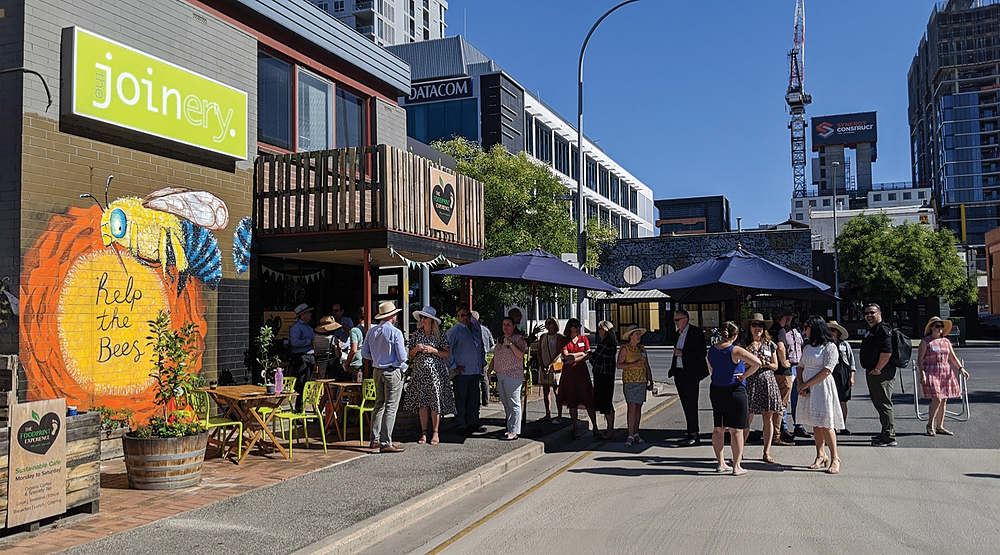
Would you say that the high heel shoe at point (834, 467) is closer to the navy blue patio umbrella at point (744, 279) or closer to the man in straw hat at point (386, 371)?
the navy blue patio umbrella at point (744, 279)

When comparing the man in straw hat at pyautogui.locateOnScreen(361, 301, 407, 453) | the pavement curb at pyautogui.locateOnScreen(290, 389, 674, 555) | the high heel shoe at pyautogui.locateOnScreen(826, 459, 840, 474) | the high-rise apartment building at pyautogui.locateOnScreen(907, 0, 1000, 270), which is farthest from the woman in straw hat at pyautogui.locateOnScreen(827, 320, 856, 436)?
the high-rise apartment building at pyautogui.locateOnScreen(907, 0, 1000, 270)

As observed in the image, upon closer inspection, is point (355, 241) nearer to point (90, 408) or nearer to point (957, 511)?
point (90, 408)

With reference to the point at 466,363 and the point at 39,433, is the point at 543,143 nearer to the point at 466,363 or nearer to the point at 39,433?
the point at 466,363

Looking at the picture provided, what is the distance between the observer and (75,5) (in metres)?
9.35

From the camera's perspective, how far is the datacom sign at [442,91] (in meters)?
40.4

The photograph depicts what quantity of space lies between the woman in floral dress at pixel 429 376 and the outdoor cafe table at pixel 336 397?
2.54ft

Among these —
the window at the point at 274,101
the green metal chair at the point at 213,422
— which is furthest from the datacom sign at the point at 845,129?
the green metal chair at the point at 213,422

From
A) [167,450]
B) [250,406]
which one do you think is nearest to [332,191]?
[250,406]

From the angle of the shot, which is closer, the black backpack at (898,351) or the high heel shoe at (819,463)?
the high heel shoe at (819,463)

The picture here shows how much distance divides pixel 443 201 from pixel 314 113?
9.18ft

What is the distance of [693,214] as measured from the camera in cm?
12012

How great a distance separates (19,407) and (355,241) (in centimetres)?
634

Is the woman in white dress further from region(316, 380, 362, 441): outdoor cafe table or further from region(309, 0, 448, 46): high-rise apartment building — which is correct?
region(309, 0, 448, 46): high-rise apartment building

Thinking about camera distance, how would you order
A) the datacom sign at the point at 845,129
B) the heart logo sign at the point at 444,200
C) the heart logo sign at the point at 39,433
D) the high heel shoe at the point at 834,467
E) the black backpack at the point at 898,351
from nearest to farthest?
the heart logo sign at the point at 39,433 < the high heel shoe at the point at 834,467 < the black backpack at the point at 898,351 < the heart logo sign at the point at 444,200 < the datacom sign at the point at 845,129
